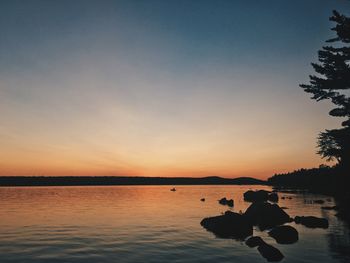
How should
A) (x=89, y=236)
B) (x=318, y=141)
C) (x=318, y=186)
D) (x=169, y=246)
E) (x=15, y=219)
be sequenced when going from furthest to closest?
1. (x=318, y=186)
2. (x=318, y=141)
3. (x=15, y=219)
4. (x=89, y=236)
5. (x=169, y=246)

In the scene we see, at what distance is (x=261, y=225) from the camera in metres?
37.2

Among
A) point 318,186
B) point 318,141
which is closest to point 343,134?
point 318,141

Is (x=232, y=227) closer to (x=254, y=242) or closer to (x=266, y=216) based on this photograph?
(x=254, y=242)

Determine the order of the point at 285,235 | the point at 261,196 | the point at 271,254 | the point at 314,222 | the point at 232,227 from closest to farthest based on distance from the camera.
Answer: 1. the point at 271,254
2. the point at 285,235
3. the point at 232,227
4. the point at 314,222
5. the point at 261,196

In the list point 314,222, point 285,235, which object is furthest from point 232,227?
point 314,222

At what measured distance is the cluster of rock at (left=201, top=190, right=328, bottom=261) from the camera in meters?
24.3

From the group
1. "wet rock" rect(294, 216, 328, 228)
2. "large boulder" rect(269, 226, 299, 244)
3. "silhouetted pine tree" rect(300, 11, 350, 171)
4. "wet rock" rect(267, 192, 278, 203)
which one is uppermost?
"silhouetted pine tree" rect(300, 11, 350, 171)

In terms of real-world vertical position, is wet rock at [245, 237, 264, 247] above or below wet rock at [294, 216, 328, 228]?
below

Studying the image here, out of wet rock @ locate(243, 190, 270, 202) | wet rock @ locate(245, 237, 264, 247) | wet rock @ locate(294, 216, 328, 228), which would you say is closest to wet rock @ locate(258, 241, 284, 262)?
wet rock @ locate(245, 237, 264, 247)

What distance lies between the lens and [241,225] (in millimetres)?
32219

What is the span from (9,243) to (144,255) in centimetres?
1214

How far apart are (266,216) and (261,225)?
1.90 meters

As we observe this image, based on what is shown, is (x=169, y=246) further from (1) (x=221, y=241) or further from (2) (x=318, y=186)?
(2) (x=318, y=186)

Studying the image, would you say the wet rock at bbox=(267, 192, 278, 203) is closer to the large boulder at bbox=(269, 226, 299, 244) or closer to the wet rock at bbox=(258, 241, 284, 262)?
the large boulder at bbox=(269, 226, 299, 244)
